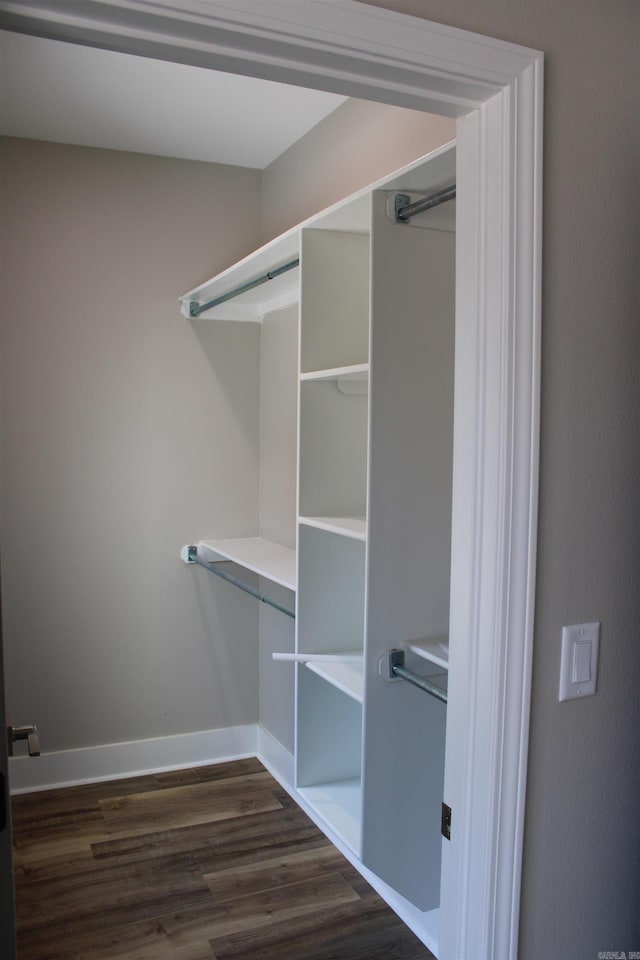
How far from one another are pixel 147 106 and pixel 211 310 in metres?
0.78

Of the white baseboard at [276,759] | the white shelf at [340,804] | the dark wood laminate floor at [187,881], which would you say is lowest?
the dark wood laminate floor at [187,881]

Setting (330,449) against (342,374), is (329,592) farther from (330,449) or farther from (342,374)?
(342,374)

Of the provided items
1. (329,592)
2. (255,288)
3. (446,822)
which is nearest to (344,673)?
(329,592)

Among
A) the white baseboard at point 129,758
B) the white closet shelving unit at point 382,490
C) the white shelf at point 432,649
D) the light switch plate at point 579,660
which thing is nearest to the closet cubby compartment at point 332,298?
the white closet shelving unit at point 382,490

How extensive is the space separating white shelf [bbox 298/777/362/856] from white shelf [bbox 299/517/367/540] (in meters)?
0.75

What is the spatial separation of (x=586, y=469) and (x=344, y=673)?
125cm

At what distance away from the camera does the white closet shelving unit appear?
1881 mm

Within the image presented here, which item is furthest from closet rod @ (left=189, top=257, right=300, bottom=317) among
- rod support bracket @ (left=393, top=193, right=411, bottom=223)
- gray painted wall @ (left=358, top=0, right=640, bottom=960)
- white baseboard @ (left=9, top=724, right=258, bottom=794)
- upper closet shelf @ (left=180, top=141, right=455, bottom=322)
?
white baseboard @ (left=9, top=724, right=258, bottom=794)

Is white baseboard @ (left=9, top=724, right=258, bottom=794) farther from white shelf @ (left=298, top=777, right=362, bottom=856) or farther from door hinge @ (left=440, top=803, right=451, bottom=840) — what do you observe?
door hinge @ (left=440, top=803, right=451, bottom=840)

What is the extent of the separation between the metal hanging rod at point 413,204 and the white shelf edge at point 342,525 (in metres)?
0.75

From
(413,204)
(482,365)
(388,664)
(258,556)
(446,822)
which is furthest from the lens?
(258,556)

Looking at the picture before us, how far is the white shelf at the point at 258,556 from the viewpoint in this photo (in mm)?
2529

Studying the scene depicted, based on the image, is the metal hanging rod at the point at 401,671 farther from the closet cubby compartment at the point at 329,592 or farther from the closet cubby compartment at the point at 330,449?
the closet cubby compartment at the point at 330,449

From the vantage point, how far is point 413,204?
182 cm
